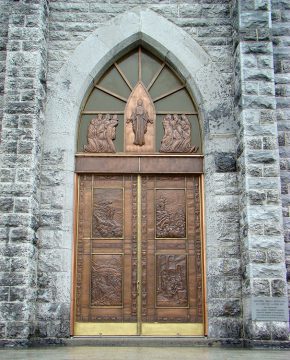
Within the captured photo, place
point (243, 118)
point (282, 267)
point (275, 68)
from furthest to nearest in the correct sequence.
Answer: point (275, 68)
point (243, 118)
point (282, 267)

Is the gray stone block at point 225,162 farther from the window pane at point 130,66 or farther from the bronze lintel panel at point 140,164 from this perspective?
the window pane at point 130,66

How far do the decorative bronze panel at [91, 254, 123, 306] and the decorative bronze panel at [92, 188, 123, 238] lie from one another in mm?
379

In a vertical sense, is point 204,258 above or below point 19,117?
below

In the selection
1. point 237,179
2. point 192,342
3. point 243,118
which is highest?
point 243,118

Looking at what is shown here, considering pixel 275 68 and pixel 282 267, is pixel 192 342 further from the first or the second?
pixel 275 68

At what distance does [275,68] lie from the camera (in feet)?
30.8

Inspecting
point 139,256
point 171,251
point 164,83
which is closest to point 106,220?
point 139,256

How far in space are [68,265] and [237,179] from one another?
304 centimetres

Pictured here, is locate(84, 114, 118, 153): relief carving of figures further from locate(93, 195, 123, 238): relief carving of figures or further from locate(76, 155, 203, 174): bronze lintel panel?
locate(93, 195, 123, 238): relief carving of figures

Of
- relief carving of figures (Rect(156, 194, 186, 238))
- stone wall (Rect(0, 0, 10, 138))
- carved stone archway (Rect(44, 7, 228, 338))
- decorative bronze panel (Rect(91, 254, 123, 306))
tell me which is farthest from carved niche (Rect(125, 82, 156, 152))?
stone wall (Rect(0, 0, 10, 138))

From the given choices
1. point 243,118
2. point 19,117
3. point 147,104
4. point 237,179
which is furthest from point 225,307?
point 19,117

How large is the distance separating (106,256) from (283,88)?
4.05 meters

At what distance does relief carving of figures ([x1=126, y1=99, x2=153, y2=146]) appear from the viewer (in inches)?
374

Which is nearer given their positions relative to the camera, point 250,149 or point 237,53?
point 250,149
